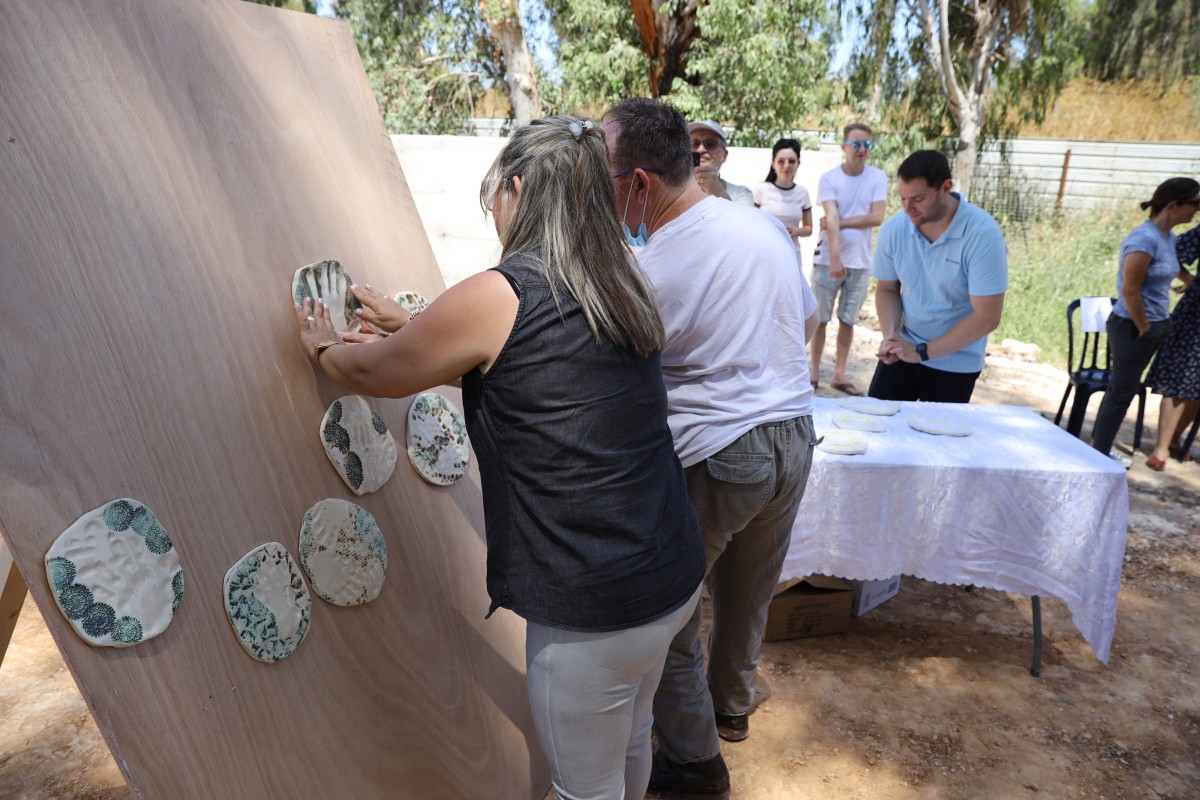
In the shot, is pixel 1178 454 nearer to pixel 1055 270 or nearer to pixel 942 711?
pixel 942 711

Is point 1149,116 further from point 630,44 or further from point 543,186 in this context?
point 543,186

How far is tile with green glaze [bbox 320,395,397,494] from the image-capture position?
1.45 metres

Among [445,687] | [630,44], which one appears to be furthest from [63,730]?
[630,44]

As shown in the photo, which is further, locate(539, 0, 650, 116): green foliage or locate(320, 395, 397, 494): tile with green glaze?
locate(539, 0, 650, 116): green foliage

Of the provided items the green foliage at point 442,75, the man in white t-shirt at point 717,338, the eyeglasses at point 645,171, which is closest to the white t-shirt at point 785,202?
the man in white t-shirt at point 717,338

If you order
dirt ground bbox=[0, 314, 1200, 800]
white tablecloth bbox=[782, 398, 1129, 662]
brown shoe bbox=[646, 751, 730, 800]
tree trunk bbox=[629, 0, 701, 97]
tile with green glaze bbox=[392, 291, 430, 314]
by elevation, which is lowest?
dirt ground bbox=[0, 314, 1200, 800]

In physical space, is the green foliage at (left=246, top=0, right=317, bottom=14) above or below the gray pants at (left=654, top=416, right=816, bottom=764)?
above

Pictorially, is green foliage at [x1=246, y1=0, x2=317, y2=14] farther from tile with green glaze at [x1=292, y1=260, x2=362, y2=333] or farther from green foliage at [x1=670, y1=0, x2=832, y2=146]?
tile with green glaze at [x1=292, y1=260, x2=362, y2=333]

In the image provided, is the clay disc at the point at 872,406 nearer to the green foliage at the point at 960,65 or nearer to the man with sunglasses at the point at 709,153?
the man with sunglasses at the point at 709,153

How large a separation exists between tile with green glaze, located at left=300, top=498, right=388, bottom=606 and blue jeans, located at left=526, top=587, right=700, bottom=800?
353 millimetres

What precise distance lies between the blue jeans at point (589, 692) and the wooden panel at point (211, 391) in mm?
343

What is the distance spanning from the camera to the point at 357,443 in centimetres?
150

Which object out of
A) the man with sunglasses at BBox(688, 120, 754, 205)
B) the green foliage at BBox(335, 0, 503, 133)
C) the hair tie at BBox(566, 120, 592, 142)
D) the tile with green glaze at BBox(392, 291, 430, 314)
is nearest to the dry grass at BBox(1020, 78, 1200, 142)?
the green foliage at BBox(335, 0, 503, 133)

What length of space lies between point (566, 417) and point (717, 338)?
61cm
